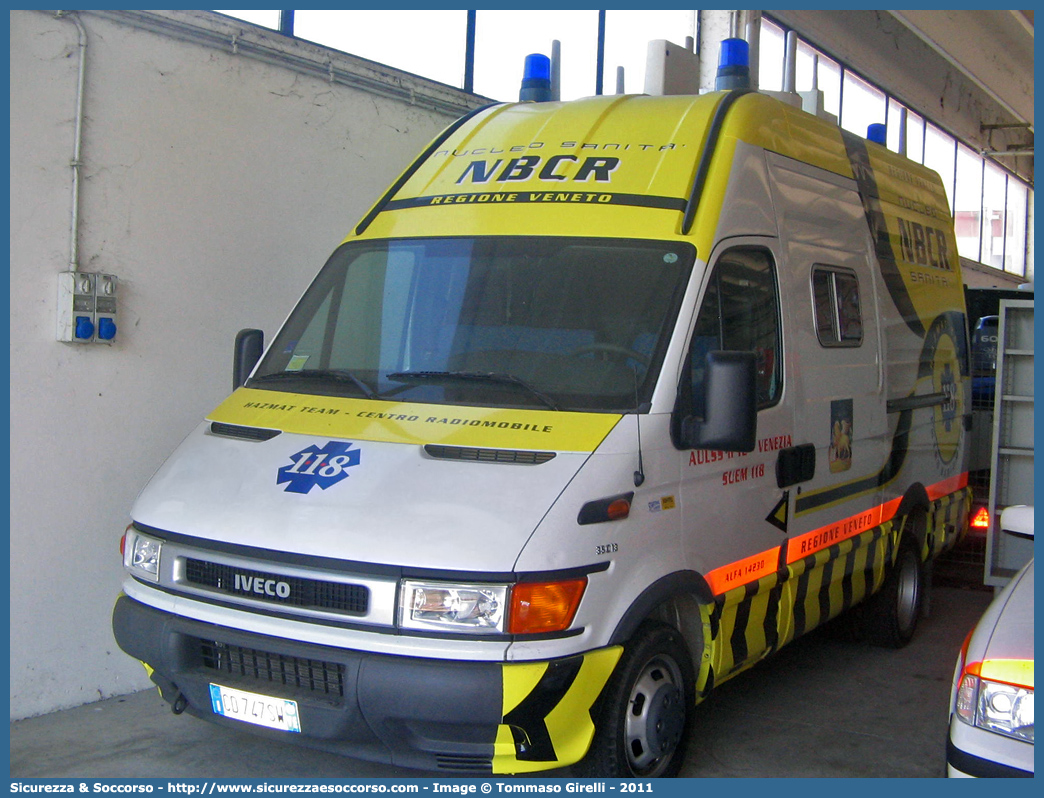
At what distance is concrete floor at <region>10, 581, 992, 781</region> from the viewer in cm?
476

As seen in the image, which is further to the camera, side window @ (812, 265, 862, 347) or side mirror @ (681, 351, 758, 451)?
side window @ (812, 265, 862, 347)

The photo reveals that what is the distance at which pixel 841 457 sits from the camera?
566 centimetres

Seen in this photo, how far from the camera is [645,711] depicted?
4113 mm

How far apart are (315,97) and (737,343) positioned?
3.31 meters

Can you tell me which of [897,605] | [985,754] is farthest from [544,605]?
[897,605]

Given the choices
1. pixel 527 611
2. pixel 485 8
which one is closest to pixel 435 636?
pixel 527 611

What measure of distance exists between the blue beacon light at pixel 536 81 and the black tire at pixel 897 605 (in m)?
3.40

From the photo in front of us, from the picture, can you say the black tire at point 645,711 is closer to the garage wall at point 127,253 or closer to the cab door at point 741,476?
the cab door at point 741,476

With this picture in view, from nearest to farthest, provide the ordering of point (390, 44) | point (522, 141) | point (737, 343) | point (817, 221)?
point (737, 343) → point (522, 141) → point (817, 221) → point (390, 44)

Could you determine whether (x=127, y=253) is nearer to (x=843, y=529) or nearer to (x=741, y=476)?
(x=741, y=476)

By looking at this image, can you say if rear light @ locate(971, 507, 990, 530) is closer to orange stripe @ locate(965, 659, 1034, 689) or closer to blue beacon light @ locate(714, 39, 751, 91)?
blue beacon light @ locate(714, 39, 751, 91)

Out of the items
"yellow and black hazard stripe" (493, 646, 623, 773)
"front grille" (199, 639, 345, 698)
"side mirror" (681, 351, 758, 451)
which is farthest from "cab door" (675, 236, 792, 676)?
"front grille" (199, 639, 345, 698)

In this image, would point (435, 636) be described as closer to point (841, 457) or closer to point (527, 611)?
point (527, 611)

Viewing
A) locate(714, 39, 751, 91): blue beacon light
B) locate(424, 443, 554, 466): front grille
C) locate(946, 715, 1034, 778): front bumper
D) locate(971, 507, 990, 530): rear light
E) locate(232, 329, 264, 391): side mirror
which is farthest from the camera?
locate(971, 507, 990, 530): rear light
